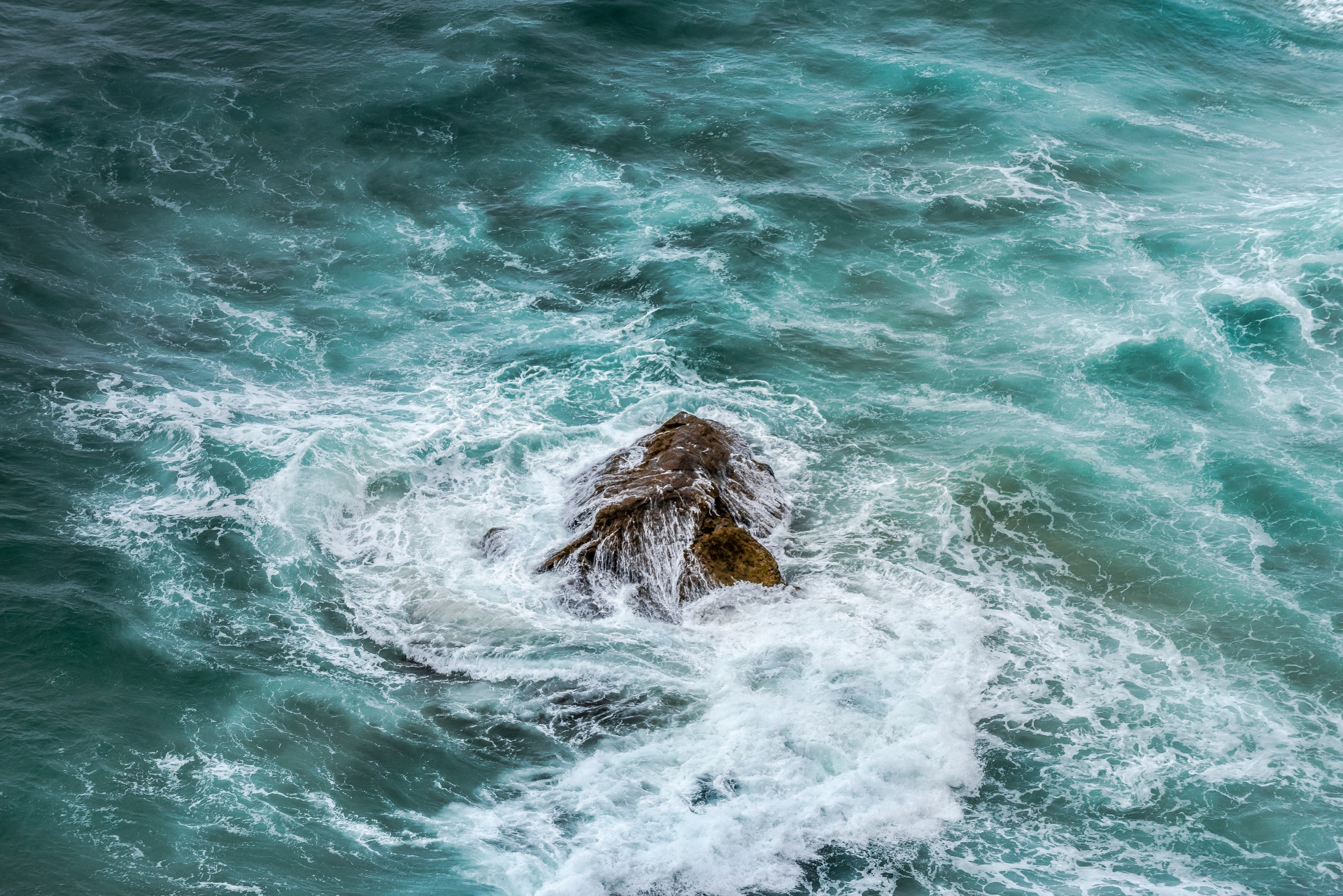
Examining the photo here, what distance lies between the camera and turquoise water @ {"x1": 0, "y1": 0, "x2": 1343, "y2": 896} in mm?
16766

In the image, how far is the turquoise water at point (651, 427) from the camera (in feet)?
55.0

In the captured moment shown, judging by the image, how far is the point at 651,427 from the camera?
994 inches

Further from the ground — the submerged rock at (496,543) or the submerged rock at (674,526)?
the submerged rock at (674,526)

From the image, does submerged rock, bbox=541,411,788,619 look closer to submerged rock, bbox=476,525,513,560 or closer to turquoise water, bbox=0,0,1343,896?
turquoise water, bbox=0,0,1343,896

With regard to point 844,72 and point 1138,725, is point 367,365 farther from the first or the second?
point 844,72

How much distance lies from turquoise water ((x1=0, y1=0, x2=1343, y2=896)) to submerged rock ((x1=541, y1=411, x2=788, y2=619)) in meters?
0.78

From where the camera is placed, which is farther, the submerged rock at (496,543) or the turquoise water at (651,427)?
the submerged rock at (496,543)

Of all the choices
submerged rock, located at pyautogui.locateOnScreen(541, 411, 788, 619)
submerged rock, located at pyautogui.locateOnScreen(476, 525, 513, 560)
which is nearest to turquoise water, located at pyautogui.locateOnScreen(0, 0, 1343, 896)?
submerged rock, located at pyautogui.locateOnScreen(476, 525, 513, 560)

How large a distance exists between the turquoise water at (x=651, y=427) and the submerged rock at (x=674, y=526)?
777mm

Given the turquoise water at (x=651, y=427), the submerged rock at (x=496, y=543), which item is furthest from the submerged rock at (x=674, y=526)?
the submerged rock at (x=496, y=543)

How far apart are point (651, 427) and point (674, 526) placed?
4.72m

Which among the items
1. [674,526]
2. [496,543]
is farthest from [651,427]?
[496,543]

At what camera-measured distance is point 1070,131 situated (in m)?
36.9

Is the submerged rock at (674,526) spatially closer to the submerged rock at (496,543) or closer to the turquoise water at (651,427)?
the turquoise water at (651,427)
